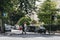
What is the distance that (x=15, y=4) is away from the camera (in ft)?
112

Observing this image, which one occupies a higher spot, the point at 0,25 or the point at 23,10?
the point at 23,10

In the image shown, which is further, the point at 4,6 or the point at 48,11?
the point at 48,11

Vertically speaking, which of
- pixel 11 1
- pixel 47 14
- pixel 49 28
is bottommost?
pixel 49 28

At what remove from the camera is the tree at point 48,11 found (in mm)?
34781

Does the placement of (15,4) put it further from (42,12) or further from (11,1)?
(42,12)

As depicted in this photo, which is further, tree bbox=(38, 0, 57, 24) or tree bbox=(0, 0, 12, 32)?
tree bbox=(38, 0, 57, 24)

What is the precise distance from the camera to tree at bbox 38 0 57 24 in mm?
34781

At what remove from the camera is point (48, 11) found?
35.1 m

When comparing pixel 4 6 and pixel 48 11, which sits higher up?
pixel 4 6

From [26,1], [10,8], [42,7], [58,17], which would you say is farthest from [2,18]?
[58,17]

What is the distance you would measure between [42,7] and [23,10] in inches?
149

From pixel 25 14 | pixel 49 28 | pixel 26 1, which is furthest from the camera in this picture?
pixel 49 28

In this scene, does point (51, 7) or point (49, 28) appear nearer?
point (51, 7)

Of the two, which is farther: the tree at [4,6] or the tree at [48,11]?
the tree at [48,11]
